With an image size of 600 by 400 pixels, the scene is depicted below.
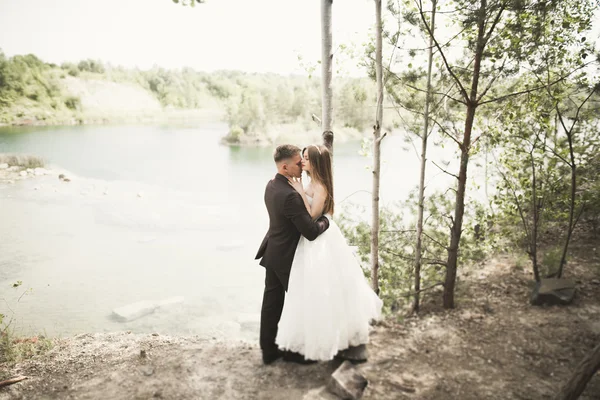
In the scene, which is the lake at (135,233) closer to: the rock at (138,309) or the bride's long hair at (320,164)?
the rock at (138,309)

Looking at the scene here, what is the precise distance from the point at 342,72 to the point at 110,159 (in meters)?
22.7

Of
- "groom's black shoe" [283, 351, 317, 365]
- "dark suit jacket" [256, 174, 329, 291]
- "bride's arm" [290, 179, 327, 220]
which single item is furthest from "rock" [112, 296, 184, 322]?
"bride's arm" [290, 179, 327, 220]

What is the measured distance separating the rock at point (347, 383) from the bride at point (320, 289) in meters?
0.15

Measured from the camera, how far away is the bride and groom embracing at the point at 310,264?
2.68 metres

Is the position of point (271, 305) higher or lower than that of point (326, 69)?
A: lower

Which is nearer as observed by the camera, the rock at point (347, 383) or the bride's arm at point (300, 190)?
the rock at point (347, 383)

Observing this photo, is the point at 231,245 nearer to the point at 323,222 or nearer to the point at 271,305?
the point at 271,305

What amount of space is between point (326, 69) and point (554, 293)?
139 inches

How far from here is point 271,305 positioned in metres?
2.95

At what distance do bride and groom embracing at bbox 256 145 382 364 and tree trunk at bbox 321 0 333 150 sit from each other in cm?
65

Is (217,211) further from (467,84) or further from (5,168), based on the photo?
(467,84)

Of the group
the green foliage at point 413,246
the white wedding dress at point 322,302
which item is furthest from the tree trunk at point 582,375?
the green foliage at point 413,246

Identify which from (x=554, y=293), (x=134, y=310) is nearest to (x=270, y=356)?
(x=554, y=293)

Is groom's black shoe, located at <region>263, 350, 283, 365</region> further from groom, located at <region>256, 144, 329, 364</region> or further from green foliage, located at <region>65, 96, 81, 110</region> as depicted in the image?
green foliage, located at <region>65, 96, 81, 110</region>
